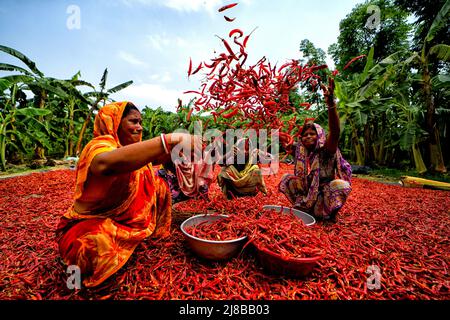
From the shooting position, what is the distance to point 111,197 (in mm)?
1575

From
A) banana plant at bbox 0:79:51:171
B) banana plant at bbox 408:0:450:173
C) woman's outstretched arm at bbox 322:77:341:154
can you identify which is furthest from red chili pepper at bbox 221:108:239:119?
banana plant at bbox 408:0:450:173

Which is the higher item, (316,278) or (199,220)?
(199,220)

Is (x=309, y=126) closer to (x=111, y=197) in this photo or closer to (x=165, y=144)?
(x=165, y=144)

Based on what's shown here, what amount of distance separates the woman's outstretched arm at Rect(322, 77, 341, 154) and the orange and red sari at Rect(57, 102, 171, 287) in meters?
1.83

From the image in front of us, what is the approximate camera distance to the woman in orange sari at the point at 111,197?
1.22m

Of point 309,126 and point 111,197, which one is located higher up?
point 309,126

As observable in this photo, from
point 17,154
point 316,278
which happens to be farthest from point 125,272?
point 17,154

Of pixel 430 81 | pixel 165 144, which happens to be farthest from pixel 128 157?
pixel 430 81

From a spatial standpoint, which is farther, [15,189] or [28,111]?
[28,111]

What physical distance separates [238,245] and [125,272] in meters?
0.88

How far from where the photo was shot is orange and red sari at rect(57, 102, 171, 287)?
1349 millimetres

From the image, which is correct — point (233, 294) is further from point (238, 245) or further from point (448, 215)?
point (448, 215)

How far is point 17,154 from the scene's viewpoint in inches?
351

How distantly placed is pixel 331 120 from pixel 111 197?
7.28 ft
